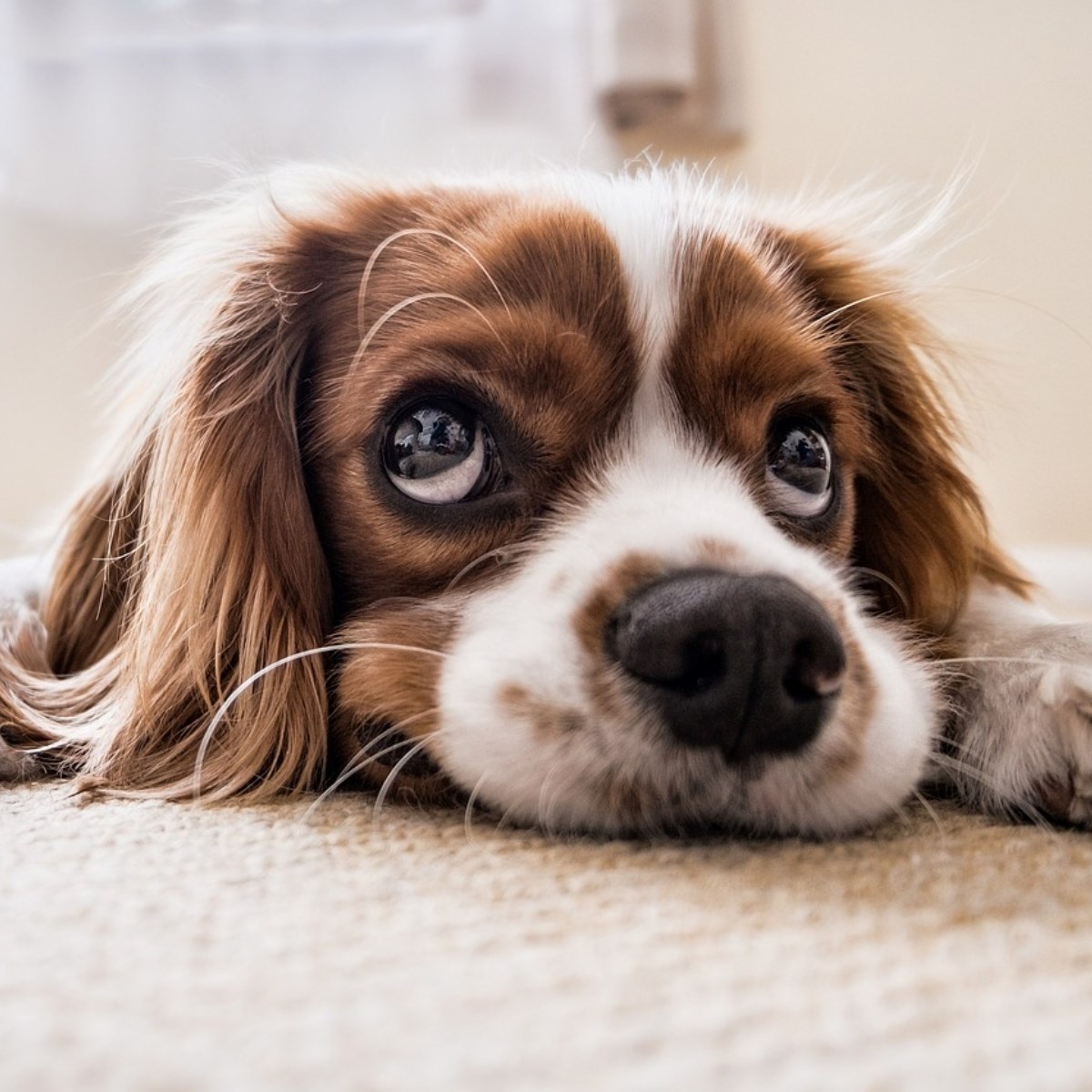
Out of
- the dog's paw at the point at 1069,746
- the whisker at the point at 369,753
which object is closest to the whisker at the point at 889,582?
the dog's paw at the point at 1069,746

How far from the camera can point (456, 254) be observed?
4.24 ft

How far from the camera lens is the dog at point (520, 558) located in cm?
96

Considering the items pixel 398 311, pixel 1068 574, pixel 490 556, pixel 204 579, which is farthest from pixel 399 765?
pixel 1068 574

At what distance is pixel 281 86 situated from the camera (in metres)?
2.79

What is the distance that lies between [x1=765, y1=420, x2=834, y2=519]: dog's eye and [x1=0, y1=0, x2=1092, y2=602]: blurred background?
1381mm

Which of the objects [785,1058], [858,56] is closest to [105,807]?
[785,1058]

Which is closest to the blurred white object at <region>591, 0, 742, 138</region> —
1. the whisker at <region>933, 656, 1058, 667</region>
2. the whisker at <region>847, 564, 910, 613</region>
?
the whisker at <region>847, 564, 910, 613</region>

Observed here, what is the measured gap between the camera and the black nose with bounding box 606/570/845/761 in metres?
0.92

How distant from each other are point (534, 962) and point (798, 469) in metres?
0.80

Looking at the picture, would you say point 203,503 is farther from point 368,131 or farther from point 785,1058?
point 368,131

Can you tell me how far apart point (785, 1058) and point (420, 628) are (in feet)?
2.13

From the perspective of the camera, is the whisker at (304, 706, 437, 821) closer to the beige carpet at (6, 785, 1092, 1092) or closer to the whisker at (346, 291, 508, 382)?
the beige carpet at (6, 785, 1092, 1092)

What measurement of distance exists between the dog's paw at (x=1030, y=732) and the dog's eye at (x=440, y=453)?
522 mm

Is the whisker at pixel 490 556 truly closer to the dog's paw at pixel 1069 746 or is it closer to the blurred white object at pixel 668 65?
the dog's paw at pixel 1069 746
